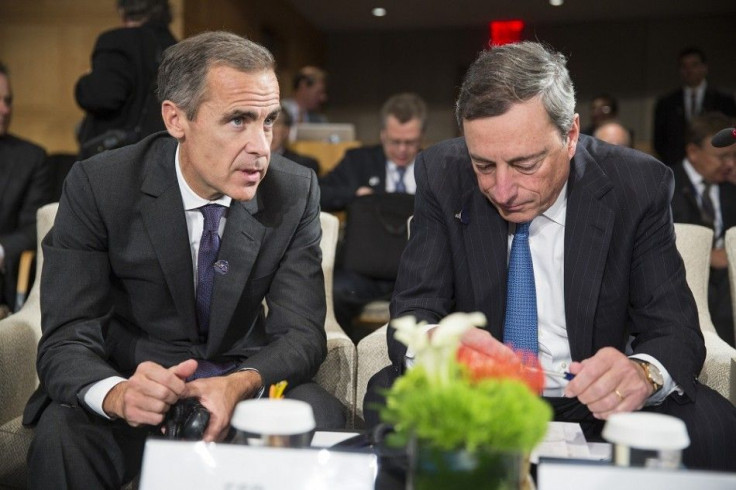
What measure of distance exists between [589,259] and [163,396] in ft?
3.14

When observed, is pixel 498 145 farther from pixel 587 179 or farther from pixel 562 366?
pixel 562 366

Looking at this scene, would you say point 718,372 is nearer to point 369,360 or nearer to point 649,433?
point 369,360

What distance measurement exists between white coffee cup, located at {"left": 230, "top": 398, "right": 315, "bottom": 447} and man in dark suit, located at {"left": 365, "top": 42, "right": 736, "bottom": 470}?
0.75 m

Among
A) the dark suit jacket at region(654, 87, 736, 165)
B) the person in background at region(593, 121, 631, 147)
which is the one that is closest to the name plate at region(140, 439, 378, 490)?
the person in background at region(593, 121, 631, 147)

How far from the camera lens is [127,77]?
3684 mm

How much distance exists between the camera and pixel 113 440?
180 cm

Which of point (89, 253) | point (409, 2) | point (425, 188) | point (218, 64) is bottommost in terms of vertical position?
point (89, 253)

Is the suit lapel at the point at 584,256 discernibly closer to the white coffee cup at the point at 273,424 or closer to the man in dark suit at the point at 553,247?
the man in dark suit at the point at 553,247

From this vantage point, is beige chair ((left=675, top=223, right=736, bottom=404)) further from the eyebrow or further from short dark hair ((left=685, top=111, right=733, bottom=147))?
short dark hair ((left=685, top=111, right=733, bottom=147))

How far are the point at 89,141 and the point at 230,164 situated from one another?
1.85 m

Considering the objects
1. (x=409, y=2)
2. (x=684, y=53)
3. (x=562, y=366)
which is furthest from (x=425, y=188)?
(x=409, y=2)

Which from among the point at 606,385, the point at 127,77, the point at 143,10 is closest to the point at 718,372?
the point at 606,385

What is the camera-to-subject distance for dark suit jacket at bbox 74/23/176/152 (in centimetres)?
366

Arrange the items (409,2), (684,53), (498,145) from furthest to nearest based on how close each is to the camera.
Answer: (409,2)
(684,53)
(498,145)
